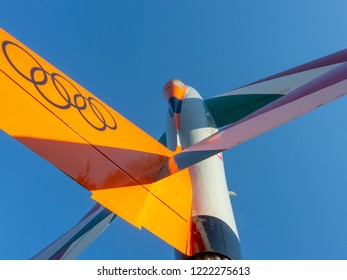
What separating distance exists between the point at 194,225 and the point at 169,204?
803 mm

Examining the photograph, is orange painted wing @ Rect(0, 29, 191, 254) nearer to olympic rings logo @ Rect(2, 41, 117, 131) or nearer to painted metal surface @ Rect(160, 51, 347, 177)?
olympic rings logo @ Rect(2, 41, 117, 131)

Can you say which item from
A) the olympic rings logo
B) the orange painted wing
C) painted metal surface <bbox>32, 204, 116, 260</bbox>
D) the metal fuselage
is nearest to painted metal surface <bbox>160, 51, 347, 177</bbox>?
the orange painted wing

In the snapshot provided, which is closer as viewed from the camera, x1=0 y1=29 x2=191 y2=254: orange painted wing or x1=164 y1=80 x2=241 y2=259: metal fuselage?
x1=0 y1=29 x2=191 y2=254: orange painted wing

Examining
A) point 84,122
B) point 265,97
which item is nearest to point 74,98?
point 84,122

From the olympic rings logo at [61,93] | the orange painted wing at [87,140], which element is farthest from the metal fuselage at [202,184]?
the olympic rings logo at [61,93]

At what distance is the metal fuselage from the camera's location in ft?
19.8

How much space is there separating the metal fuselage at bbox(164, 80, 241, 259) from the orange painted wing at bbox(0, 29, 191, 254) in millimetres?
525

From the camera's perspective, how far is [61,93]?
4.89m

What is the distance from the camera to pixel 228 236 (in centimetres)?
645

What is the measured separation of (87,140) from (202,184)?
3.12 m

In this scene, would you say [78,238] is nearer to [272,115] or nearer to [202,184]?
[202,184]

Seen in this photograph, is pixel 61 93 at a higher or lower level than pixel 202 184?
lower

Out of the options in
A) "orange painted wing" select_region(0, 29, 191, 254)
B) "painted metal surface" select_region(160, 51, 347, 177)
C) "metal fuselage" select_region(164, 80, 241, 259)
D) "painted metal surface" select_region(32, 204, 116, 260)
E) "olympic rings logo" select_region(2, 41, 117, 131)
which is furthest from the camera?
"painted metal surface" select_region(32, 204, 116, 260)

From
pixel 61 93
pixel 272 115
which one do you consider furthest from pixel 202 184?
pixel 61 93
